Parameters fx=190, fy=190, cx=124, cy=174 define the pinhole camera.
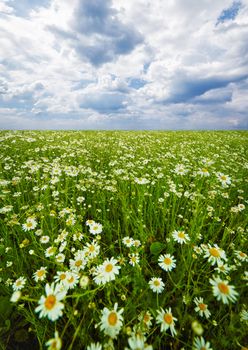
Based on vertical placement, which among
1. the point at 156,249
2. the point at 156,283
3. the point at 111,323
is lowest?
the point at 156,249

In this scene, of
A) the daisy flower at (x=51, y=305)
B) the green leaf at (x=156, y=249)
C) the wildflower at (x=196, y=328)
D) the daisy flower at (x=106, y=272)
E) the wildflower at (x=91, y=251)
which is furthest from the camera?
the green leaf at (x=156, y=249)

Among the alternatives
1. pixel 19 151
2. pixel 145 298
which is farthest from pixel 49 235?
pixel 19 151

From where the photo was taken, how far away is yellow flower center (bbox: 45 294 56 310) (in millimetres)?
1068

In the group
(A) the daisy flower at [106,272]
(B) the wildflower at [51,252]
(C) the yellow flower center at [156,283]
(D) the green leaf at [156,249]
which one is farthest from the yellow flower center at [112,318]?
(D) the green leaf at [156,249]

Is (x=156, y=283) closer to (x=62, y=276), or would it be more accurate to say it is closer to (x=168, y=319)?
(x=168, y=319)

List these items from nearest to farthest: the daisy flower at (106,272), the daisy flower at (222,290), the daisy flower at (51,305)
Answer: the daisy flower at (51,305) < the daisy flower at (222,290) < the daisy flower at (106,272)

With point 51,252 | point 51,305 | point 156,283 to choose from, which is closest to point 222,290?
point 156,283

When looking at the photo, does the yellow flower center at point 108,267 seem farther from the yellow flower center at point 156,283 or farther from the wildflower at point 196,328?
the wildflower at point 196,328

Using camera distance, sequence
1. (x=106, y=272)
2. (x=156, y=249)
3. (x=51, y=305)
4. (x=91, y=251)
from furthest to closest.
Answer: (x=156, y=249)
(x=91, y=251)
(x=106, y=272)
(x=51, y=305)

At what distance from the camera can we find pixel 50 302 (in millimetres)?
1084

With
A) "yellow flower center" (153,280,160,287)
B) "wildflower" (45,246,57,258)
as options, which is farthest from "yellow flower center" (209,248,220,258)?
"wildflower" (45,246,57,258)

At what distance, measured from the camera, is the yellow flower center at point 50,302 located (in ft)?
3.50

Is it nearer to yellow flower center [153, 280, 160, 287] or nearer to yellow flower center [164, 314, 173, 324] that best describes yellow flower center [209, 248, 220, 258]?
yellow flower center [153, 280, 160, 287]

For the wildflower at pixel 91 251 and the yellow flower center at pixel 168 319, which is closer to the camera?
the yellow flower center at pixel 168 319
